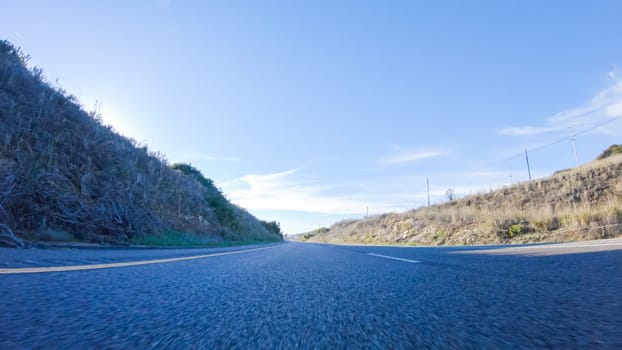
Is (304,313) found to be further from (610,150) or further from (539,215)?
(610,150)

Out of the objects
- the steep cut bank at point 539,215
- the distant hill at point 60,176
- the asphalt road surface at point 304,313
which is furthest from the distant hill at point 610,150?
the asphalt road surface at point 304,313

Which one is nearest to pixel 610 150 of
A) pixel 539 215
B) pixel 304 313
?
pixel 539 215

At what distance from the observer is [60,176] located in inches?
257

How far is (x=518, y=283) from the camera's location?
5.83ft

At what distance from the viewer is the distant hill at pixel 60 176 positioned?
17.7ft

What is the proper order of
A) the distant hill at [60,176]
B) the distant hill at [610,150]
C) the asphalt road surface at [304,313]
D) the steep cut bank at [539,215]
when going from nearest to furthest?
the asphalt road surface at [304,313], the distant hill at [60,176], the steep cut bank at [539,215], the distant hill at [610,150]

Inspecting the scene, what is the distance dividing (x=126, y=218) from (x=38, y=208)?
2339 millimetres

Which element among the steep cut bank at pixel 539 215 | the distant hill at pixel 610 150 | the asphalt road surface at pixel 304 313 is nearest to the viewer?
the asphalt road surface at pixel 304 313

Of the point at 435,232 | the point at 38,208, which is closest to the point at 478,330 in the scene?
the point at 38,208

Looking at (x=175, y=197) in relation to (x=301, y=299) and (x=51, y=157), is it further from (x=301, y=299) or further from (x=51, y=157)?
(x=301, y=299)

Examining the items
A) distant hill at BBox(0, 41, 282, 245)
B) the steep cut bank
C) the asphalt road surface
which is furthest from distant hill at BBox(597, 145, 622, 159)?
the asphalt road surface

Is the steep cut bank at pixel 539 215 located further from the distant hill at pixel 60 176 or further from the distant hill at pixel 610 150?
the distant hill at pixel 610 150

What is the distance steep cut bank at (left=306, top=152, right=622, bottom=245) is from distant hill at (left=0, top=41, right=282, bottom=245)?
13.9m

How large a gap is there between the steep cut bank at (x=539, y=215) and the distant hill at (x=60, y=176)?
545 inches
